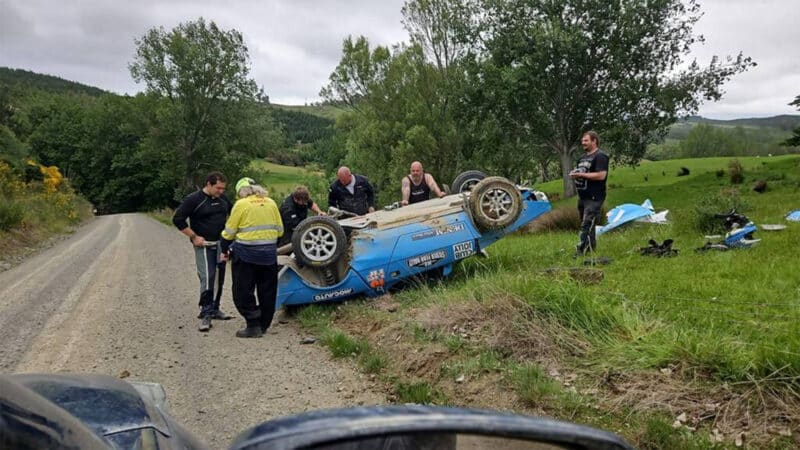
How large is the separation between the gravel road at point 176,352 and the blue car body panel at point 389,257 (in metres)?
0.56

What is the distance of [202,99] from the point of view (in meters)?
37.6

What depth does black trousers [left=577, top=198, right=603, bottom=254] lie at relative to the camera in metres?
8.27

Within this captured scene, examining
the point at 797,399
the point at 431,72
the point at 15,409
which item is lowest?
the point at 797,399

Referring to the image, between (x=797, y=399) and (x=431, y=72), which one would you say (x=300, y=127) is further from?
(x=797, y=399)

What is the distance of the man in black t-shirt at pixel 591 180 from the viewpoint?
8141 mm

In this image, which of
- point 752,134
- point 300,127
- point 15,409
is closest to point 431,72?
point 15,409

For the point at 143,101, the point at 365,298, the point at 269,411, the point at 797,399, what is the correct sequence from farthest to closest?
the point at 143,101
the point at 365,298
the point at 269,411
the point at 797,399

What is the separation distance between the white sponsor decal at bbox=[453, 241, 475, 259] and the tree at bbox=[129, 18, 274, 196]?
1319 inches

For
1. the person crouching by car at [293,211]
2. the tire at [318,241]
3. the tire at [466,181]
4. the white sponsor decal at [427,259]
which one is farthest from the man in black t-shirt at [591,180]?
the person crouching by car at [293,211]

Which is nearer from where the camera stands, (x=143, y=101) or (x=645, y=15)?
(x=645, y=15)

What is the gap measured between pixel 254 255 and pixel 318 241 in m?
0.91

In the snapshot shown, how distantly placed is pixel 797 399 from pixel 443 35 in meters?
31.8

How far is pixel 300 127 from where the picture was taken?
492 feet

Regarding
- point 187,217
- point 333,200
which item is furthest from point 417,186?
point 187,217
